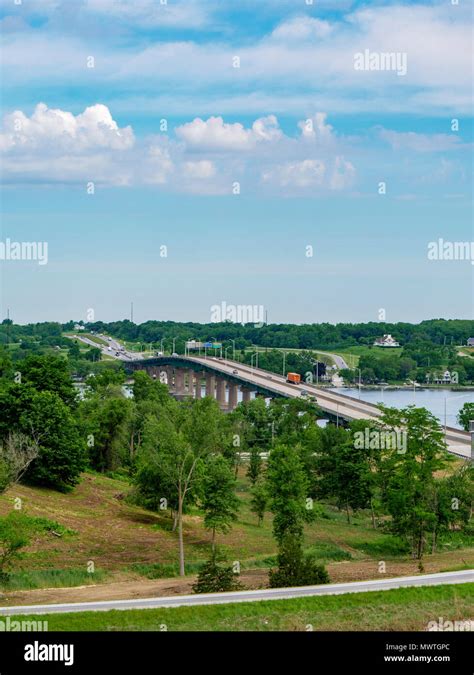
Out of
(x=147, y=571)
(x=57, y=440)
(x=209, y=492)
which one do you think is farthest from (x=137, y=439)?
(x=147, y=571)

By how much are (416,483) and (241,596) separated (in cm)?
1210

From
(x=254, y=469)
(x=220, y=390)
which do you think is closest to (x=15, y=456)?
(x=254, y=469)

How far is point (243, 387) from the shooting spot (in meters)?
122

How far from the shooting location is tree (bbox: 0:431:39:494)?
143ft

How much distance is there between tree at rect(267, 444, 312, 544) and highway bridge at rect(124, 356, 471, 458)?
2211cm

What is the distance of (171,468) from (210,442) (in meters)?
1.85

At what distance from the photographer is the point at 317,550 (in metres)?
41.2

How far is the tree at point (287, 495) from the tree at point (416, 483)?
354 centimetres

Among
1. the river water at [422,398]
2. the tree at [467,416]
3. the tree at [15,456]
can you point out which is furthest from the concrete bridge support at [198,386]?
the tree at [15,456]

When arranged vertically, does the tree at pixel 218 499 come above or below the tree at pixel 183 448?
below

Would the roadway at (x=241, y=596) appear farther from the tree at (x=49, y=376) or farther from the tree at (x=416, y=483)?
the tree at (x=49, y=376)

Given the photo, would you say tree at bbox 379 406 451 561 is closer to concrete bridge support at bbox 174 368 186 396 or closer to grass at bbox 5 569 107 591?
grass at bbox 5 569 107 591

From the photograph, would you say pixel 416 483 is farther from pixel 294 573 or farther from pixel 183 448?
pixel 294 573

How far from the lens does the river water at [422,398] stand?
123062 mm
